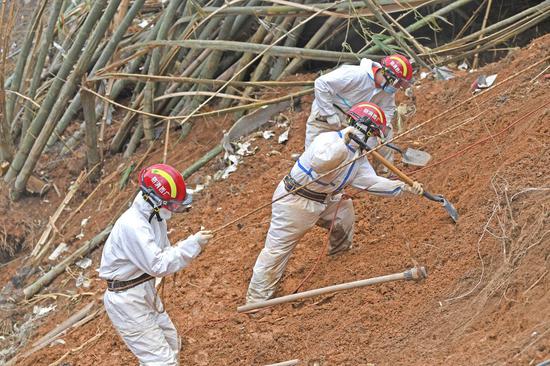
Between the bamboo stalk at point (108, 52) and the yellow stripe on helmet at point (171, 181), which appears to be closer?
the yellow stripe on helmet at point (171, 181)

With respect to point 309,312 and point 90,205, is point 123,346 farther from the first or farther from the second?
point 90,205

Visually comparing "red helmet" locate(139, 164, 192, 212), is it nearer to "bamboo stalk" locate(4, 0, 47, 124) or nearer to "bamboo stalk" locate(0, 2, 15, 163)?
"bamboo stalk" locate(0, 2, 15, 163)

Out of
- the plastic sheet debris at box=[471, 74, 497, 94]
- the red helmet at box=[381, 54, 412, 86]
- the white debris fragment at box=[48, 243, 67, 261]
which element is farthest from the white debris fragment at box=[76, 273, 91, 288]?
the plastic sheet debris at box=[471, 74, 497, 94]

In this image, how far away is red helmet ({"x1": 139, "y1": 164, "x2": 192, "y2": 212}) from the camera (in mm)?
6539

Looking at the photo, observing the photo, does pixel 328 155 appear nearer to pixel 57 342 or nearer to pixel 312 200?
pixel 312 200

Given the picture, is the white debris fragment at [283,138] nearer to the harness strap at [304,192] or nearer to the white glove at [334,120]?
the white glove at [334,120]

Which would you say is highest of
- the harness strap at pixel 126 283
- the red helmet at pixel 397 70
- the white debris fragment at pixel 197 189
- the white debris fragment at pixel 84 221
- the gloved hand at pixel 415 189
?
the red helmet at pixel 397 70

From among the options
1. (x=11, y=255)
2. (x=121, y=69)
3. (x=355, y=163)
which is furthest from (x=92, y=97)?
(x=355, y=163)

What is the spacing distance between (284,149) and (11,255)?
147 inches

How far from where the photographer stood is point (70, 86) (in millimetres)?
11156

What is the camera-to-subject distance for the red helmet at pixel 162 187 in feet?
21.5

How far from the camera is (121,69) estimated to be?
1221 cm

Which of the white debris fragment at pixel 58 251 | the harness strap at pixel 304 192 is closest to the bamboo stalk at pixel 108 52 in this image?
the white debris fragment at pixel 58 251

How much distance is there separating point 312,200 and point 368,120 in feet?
2.74
